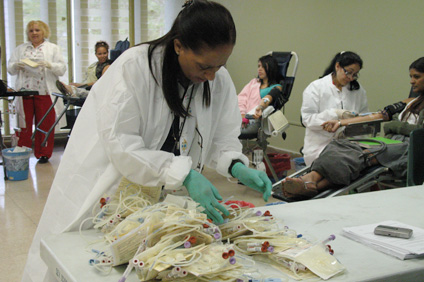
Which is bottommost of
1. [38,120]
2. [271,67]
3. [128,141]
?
[38,120]

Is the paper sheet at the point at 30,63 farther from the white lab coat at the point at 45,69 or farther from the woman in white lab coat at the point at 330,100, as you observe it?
the woman in white lab coat at the point at 330,100

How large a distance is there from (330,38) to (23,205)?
3.17m

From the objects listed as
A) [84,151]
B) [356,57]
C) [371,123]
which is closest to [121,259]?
[84,151]

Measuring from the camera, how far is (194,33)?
118 cm

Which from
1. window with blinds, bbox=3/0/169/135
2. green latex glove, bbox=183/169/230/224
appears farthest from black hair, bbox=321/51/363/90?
window with blinds, bbox=3/0/169/135

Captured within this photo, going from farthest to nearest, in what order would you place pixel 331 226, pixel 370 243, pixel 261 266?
pixel 331 226, pixel 370 243, pixel 261 266

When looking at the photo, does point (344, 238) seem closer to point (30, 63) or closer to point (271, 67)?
point (271, 67)

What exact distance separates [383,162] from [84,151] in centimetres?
189

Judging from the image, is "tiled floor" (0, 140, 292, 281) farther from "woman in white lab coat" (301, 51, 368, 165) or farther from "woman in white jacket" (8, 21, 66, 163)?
"woman in white lab coat" (301, 51, 368, 165)

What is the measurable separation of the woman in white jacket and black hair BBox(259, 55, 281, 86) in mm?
2172

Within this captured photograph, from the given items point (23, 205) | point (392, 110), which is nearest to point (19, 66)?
point (23, 205)

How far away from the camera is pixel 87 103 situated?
141 cm

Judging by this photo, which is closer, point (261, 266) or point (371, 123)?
point (261, 266)

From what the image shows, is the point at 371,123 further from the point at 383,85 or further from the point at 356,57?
the point at 383,85
